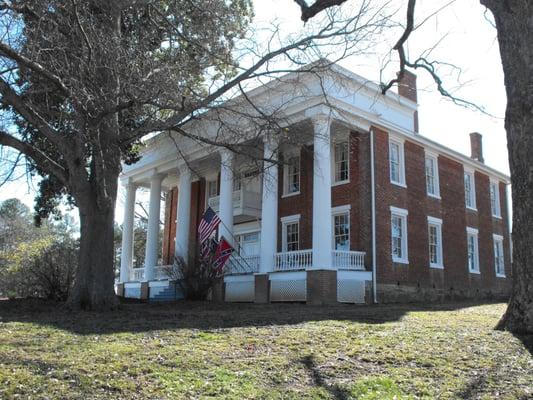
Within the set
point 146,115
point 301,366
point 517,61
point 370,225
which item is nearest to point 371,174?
point 370,225

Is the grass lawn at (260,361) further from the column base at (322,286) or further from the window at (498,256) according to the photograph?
the window at (498,256)

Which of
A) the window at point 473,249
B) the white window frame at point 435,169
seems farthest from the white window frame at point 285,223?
the window at point 473,249

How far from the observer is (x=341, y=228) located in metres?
21.7

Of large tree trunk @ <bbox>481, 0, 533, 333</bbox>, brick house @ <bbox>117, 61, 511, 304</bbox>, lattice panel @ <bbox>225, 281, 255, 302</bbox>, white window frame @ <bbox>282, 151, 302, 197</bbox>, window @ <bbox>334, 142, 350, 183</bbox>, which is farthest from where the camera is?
white window frame @ <bbox>282, 151, 302, 197</bbox>

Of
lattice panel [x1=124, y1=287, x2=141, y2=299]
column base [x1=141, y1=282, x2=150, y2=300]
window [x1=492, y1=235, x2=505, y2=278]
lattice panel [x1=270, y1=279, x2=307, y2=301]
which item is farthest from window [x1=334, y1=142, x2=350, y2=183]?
lattice panel [x1=124, y1=287, x2=141, y2=299]

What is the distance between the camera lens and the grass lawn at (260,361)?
5508 millimetres

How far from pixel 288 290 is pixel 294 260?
1.18 meters

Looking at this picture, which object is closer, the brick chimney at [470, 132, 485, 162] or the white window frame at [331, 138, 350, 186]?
the white window frame at [331, 138, 350, 186]

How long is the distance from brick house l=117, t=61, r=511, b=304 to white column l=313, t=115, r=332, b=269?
4 centimetres

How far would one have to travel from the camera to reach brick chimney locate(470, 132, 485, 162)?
3061 cm

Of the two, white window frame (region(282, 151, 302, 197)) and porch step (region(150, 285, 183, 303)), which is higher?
white window frame (region(282, 151, 302, 197))

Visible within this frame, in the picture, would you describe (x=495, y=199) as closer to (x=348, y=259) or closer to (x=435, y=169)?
(x=435, y=169)

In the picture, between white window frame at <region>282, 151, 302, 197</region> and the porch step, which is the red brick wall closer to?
white window frame at <region>282, 151, 302, 197</region>

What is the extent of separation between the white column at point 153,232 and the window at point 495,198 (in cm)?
1778
